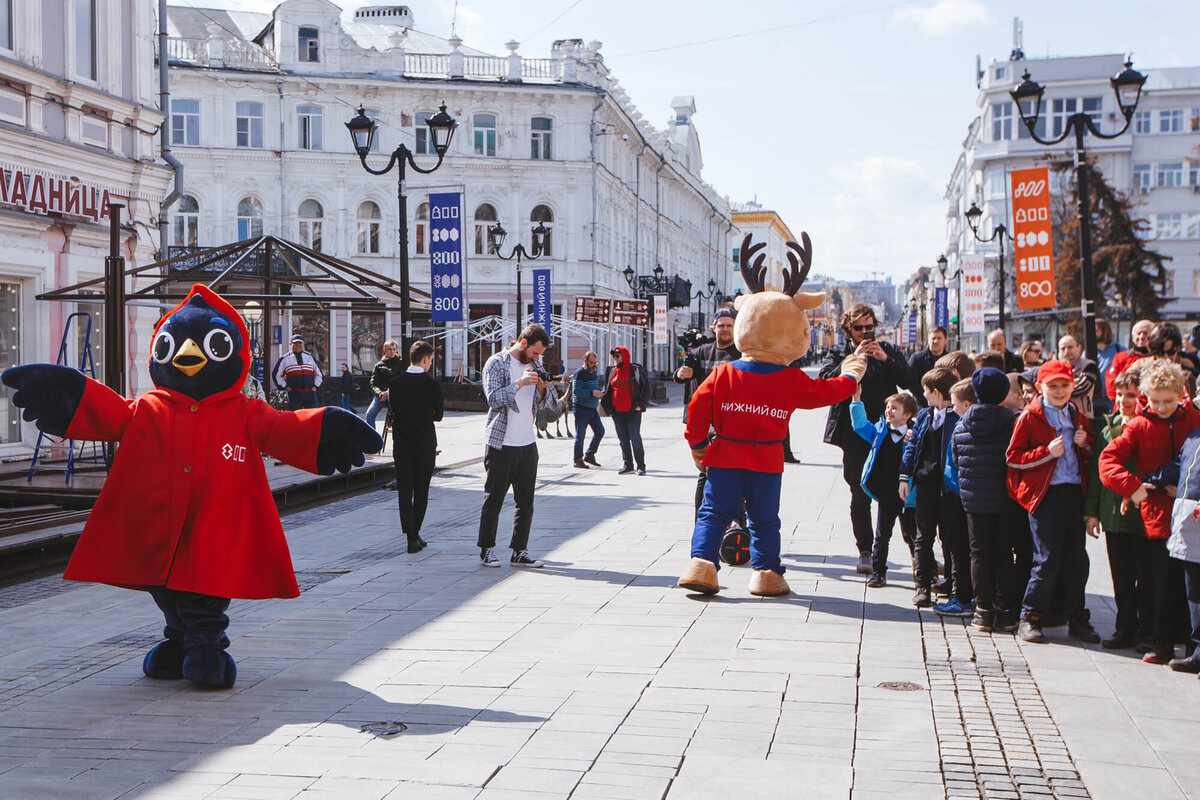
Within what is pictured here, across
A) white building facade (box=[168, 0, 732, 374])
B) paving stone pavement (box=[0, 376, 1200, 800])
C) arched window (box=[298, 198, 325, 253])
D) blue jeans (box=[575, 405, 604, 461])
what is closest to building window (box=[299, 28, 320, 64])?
white building facade (box=[168, 0, 732, 374])

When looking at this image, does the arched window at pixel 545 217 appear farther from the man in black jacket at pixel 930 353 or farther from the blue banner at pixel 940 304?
the man in black jacket at pixel 930 353

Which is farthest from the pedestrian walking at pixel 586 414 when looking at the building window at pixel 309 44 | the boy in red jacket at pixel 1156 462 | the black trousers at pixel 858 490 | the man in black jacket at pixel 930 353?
the building window at pixel 309 44

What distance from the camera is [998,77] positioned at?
6688 cm

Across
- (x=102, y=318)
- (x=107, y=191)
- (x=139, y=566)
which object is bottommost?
(x=139, y=566)

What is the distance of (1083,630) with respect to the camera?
661cm

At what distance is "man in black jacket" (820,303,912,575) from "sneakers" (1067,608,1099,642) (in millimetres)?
2036

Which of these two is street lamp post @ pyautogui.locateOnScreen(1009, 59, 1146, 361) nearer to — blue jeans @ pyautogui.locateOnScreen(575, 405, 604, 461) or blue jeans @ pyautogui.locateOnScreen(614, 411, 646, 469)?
blue jeans @ pyautogui.locateOnScreen(614, 411, 646, 469)

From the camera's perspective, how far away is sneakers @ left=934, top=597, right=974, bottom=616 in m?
7.18

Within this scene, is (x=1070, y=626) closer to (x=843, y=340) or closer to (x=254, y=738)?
(x=843, y=340)

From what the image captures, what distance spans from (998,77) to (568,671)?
67.6m

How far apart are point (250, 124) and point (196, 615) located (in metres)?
37.4

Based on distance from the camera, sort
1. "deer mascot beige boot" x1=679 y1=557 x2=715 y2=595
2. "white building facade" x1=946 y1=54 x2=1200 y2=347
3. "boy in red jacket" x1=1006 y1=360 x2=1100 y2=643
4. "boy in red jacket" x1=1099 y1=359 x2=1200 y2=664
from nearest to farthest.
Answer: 1. "boy in red jacket" x1=1099 y1=359 x2=1200 y2=664
2. "boy in red jacket" x1=1006 y1=360 x2=1100 y2=643
3. "deer mascot beige boot" x1=679 y1=557 x2=715 y2=595
4. "white building facade" x1=946 y1=54 x2=1200 y2=347

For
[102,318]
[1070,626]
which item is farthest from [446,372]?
[1070,626]

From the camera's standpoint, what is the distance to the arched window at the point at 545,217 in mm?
42750
